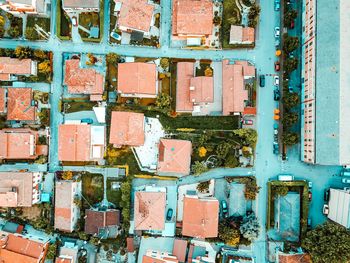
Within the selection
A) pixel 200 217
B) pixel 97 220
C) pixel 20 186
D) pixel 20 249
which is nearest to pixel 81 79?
pixel 20 186

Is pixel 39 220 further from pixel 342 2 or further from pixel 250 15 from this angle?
pixel 342 2

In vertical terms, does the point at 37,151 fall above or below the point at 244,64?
below

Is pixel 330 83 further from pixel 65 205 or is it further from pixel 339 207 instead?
pixel 65 205

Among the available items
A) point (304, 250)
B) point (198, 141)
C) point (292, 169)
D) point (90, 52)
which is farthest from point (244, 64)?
point (304, 250)

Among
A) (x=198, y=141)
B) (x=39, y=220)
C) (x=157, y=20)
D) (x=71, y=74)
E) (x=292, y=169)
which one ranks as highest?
(x=157, y=20)

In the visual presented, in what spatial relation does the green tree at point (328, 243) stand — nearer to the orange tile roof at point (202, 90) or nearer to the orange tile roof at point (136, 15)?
the orange tile roof at point (202, 90)

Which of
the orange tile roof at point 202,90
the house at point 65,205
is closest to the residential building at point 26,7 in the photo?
the orange tile roof at point 202,90

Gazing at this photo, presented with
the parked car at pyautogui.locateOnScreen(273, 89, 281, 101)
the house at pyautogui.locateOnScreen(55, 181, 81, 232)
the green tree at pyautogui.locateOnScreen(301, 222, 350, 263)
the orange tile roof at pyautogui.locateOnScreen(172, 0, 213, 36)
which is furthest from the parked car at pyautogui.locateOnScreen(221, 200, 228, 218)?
the orange tile roof at pyautogui.locateOnScreen(172, 0, 213, 36)
